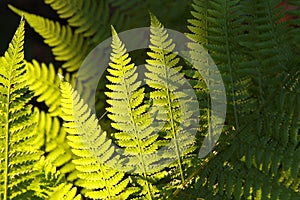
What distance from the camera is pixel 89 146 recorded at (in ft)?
3.56

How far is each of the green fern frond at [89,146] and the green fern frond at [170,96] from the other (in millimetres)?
138

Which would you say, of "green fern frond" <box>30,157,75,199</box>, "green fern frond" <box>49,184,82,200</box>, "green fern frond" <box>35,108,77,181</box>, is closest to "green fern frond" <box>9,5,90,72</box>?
"green fern frond" <box>35,108,77,181</box>

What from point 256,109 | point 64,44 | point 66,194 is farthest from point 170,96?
point 64,44

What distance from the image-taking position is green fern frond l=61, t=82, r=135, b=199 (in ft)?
3.51

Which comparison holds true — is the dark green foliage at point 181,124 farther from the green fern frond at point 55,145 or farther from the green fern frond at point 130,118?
the green fern frond at point 55,145

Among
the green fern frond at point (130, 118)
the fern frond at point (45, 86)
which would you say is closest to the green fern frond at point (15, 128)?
the green fern frond at point (130, 118)

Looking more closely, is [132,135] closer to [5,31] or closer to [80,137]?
[80,137]

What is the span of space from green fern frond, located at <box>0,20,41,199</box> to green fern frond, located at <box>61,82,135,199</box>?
0.08m

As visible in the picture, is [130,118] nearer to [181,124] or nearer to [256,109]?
[181,124]

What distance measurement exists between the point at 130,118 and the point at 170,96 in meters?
0.10

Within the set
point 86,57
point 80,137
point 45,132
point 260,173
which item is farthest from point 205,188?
point 86,57

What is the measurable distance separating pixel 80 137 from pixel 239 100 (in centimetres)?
36

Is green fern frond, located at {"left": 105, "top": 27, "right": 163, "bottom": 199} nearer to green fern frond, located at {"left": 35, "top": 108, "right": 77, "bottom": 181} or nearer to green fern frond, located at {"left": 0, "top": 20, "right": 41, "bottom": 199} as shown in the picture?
green fern frond, located at {"left": 0, "top": 20, "right": 41, "bottom": 199}

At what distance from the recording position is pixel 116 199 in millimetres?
1128
